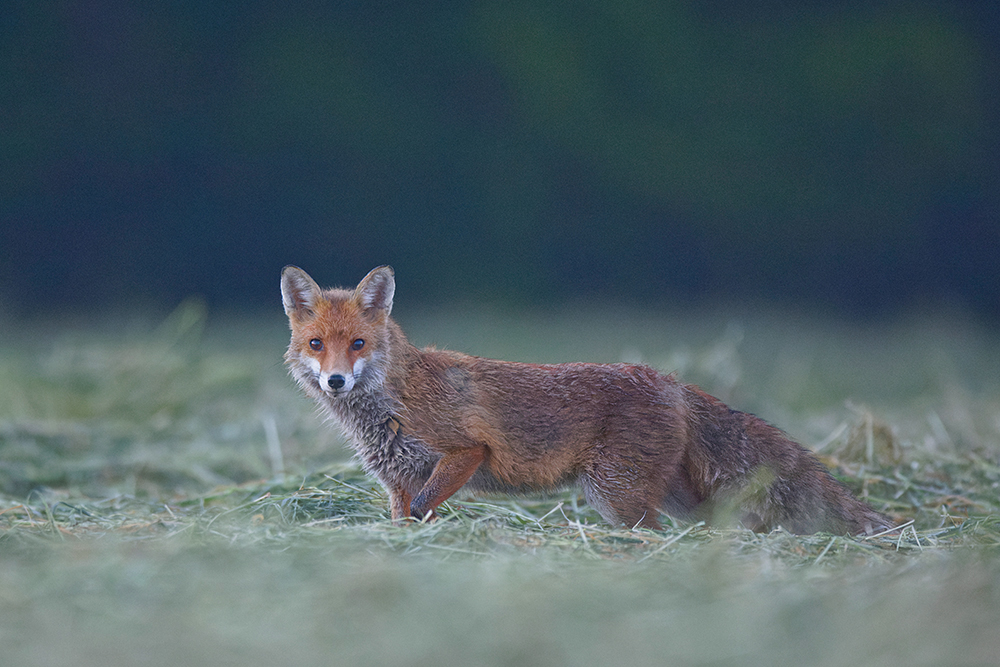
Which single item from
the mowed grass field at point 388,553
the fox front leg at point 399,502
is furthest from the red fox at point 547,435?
the mowed grass field at point 388,553

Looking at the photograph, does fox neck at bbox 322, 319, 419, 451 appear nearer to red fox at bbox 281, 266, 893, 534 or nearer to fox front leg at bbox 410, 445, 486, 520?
red fox at bbox 281, 266, 893, 534

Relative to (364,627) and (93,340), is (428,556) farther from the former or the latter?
(93,340)

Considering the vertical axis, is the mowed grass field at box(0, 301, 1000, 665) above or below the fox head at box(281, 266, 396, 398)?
below

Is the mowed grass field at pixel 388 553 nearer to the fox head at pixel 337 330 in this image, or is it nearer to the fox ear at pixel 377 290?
the fox head at pixel 337 330

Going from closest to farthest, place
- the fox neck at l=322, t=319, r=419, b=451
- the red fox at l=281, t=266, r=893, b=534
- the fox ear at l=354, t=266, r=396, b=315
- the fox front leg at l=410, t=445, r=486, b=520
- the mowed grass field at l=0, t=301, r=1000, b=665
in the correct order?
the mowed grass field at l=0, t=301, r=1000, b=665 < the fox front leg at l=410, t=445, r=486, b=520 < the red fox at l=281, t=266, r=893, b=534 < the fox neck at l=322, t=319, r=419, b=451 < the fox ear at l=354, t=266, r=396, b=315

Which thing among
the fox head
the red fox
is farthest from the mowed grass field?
the fox head

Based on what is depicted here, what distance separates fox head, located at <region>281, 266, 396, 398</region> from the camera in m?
4.25

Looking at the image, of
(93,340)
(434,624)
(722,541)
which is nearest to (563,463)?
(722,541)

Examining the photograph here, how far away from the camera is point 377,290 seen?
4.50 meters

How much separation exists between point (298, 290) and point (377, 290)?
352mm

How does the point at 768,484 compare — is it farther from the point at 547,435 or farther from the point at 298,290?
the point at 298,290

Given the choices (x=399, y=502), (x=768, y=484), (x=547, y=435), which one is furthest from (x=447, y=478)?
(x=768, y=484)

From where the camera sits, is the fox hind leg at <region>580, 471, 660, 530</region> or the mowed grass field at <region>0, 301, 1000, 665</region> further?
the fox hind leg at <region>580, 471, 660, 530</region>

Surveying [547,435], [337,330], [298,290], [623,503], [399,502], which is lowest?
[399,502]
